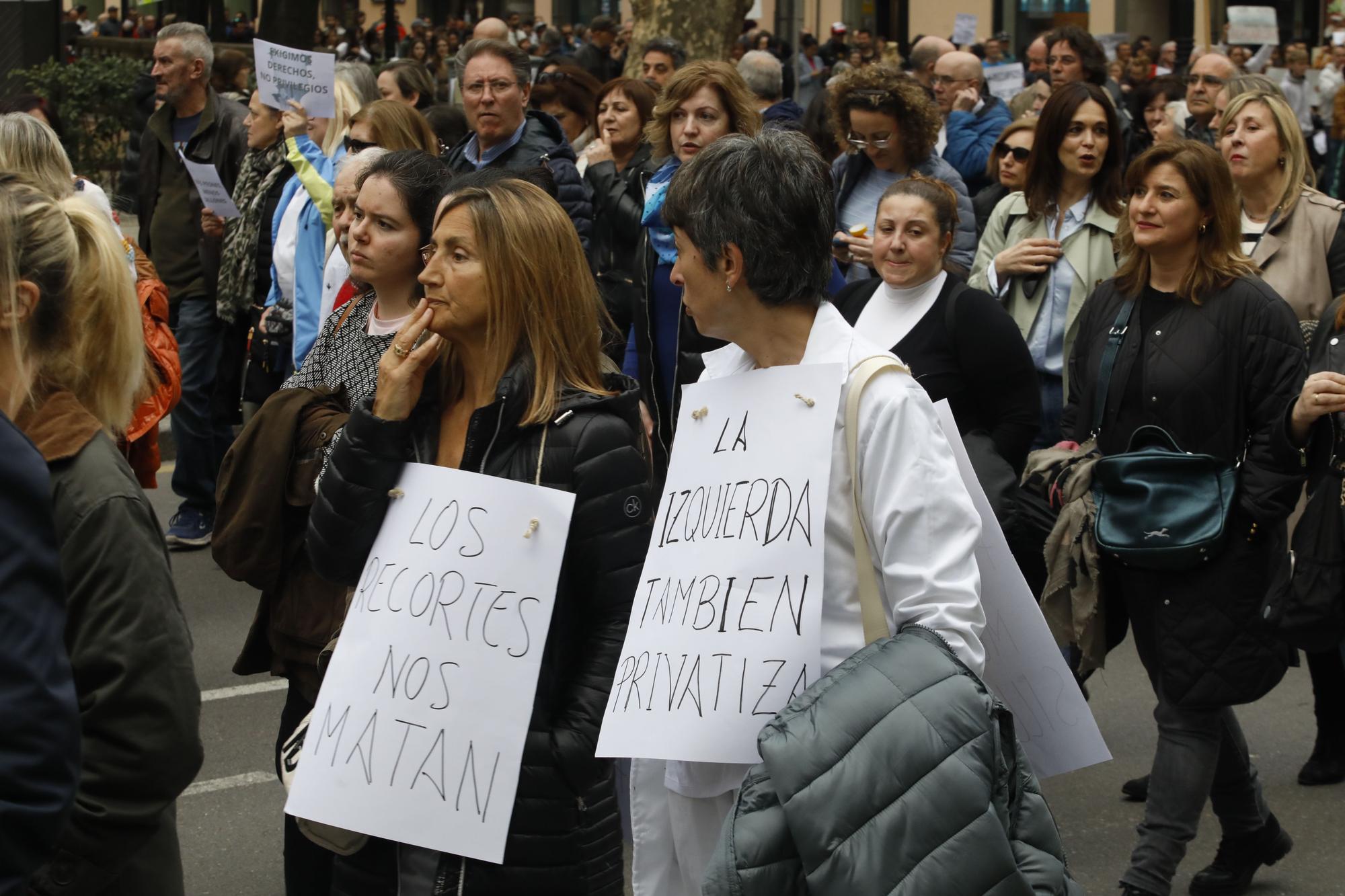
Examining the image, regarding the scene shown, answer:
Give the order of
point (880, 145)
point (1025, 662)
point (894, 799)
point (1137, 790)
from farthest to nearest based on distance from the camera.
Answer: point (880, 145) → point (1137, 790) → point (1025, 662) → point (894, 799)

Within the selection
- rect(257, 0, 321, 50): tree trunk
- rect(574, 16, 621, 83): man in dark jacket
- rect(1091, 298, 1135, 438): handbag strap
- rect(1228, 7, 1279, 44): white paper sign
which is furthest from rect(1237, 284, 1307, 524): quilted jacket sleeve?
rect(257, 0, 321, 50): tree trunk

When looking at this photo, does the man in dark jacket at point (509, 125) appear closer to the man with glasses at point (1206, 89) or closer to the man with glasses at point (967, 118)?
the man with glasses at point (967, 118)

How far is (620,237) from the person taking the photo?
21.3 ft

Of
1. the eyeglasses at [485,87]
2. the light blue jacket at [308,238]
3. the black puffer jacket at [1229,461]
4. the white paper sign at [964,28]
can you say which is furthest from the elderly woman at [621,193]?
the white paper sign at [964,28]

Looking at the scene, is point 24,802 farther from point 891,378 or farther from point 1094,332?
point 1094,332

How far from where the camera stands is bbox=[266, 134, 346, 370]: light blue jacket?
604 centimetres

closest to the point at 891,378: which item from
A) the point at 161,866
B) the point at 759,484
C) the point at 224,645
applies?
the point at 759,484

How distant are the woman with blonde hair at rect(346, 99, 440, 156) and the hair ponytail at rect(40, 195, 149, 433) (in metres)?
3.57

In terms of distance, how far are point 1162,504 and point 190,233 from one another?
5792mm

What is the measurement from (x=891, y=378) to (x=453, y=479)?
2.55ft

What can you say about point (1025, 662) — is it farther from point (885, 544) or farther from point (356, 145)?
point (356, 145)

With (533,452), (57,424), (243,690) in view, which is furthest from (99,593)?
(243,690)

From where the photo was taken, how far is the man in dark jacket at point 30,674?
1.72m

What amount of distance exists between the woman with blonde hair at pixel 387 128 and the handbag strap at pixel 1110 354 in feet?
9.18
